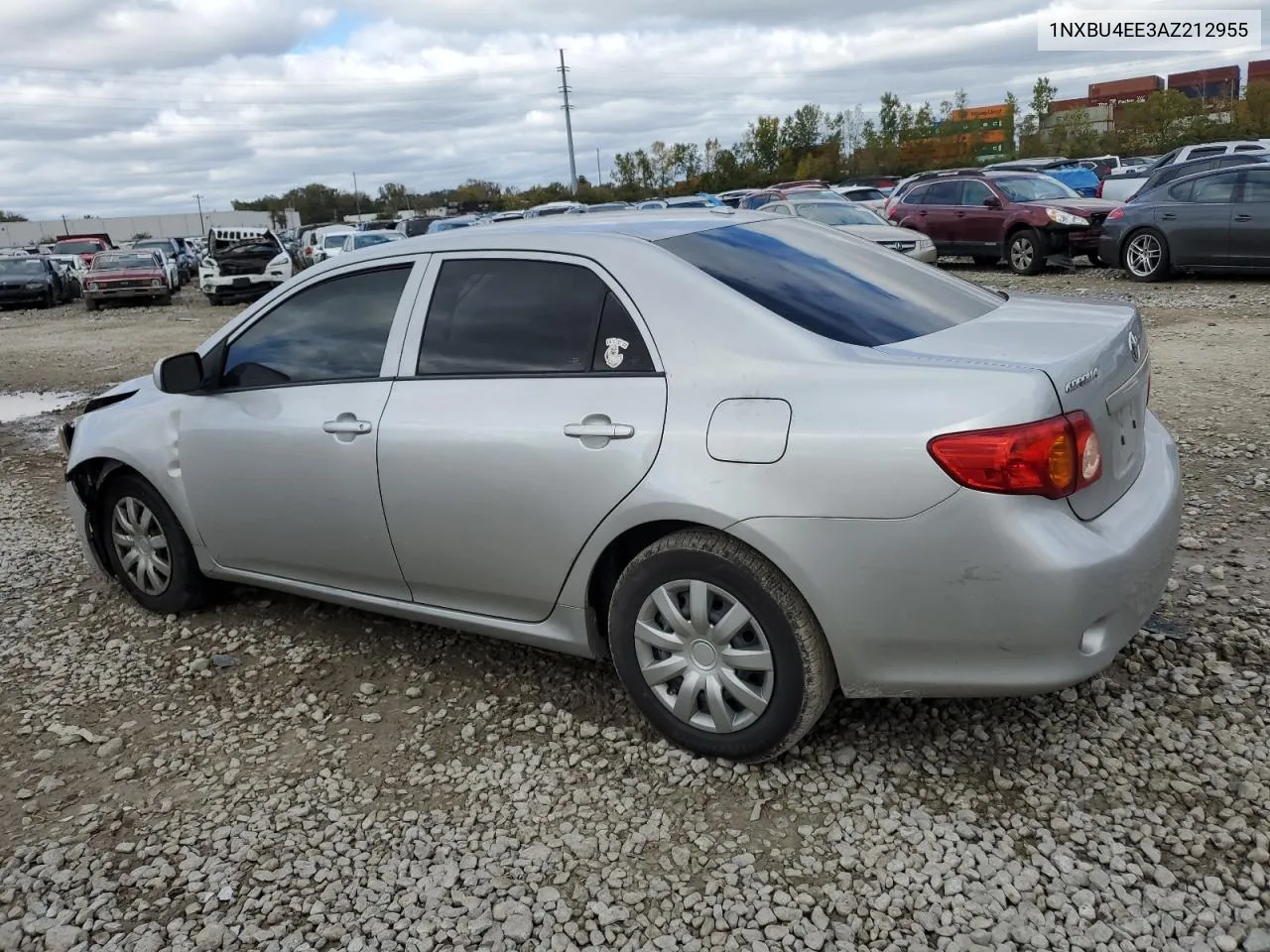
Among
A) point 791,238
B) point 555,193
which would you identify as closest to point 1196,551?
point 791,238

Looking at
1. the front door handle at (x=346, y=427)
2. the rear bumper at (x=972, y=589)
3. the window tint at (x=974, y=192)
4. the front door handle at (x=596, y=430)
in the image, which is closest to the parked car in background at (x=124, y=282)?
the window tint at (x=974, y=192)

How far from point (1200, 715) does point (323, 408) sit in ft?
10.2

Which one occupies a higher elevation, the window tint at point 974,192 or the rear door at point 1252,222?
the window tint at point 974,192

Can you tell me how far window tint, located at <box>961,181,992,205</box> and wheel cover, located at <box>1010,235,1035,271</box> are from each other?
1.02 meters

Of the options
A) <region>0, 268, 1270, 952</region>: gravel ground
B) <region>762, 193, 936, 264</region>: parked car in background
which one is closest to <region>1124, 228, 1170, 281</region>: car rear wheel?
<region>762, 193, 936, 264</region>: parked car in background

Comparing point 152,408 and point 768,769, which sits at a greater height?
point 152,408

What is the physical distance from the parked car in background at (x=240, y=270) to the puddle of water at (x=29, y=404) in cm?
1113

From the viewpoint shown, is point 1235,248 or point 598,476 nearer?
point 598,476

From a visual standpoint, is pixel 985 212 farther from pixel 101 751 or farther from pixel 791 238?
pixel 101 751

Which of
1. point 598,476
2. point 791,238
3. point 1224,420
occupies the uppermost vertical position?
point 791,238

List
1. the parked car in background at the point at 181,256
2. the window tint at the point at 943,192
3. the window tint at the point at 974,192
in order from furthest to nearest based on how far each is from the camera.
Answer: the parked car in background at the point at 181,256
the window tint at the point at 943,192
the window tint at the point at 974,192

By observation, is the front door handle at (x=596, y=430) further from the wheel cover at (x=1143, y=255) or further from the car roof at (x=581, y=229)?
the wheel cover at (x=1143, y=255)

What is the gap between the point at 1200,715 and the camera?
335 cm

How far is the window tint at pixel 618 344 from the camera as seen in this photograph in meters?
3.23
